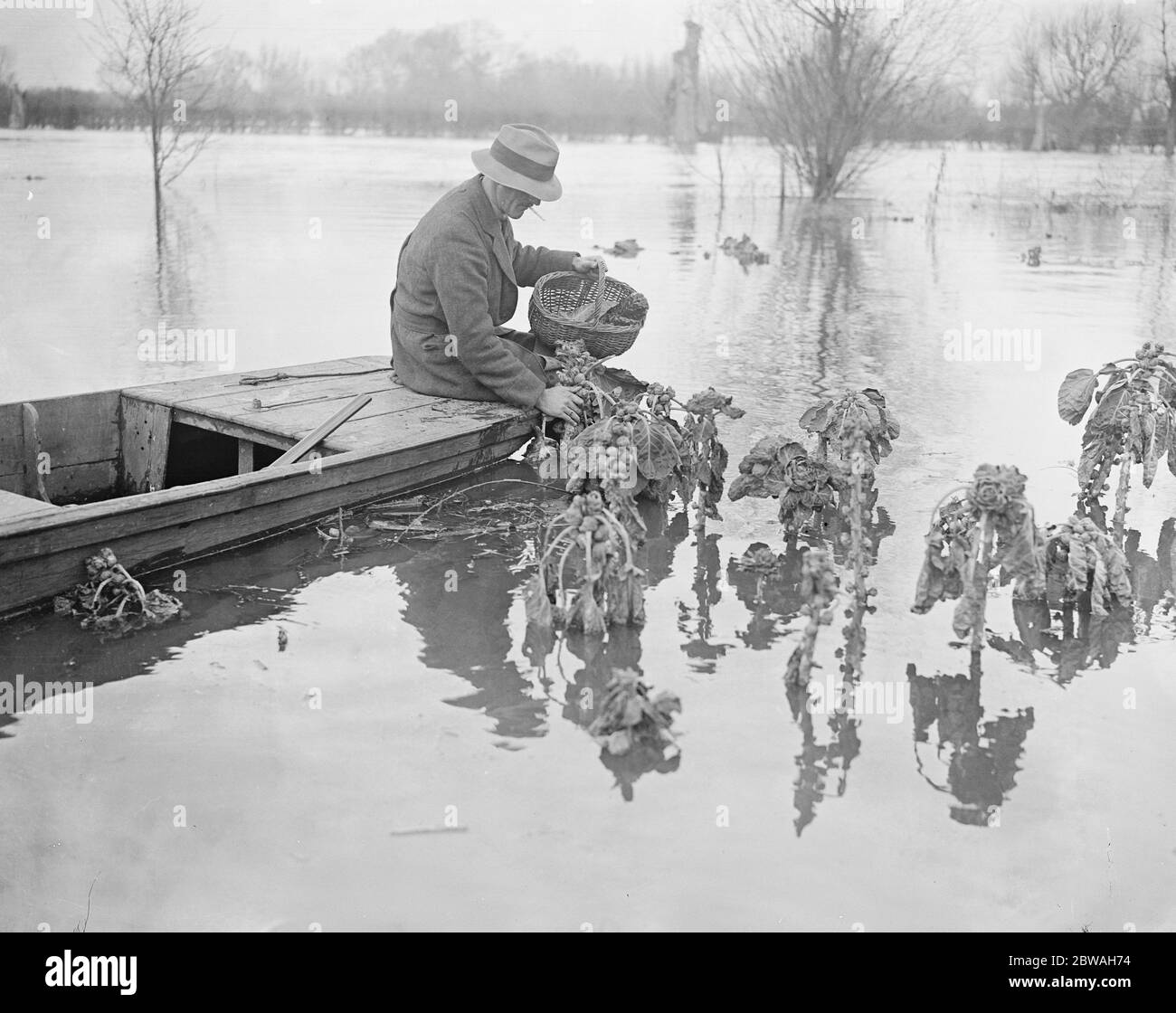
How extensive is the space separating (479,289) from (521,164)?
0.63 meters

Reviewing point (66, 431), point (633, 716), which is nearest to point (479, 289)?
point (66, 431)

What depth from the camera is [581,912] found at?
3037 millimetres

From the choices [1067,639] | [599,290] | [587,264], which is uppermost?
[587,264]

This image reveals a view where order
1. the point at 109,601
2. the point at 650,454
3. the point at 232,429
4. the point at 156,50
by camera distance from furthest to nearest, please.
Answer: the point at 156,50
the point at 232,429
the point at 650,454
the point at 109,601

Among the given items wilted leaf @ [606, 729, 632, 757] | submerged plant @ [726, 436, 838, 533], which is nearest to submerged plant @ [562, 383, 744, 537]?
submerged plant @ [726, 436, 838, 533]

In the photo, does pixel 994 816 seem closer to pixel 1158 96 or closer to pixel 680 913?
pixel 680 913

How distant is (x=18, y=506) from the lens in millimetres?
4570

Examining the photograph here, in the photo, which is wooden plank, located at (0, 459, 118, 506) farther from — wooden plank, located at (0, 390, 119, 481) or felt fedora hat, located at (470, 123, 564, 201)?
felt fedora hat, located at (470, 123, 564, 201)

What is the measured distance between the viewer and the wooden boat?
179 inches

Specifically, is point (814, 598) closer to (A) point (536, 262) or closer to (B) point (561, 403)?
(B) point (561, 403)

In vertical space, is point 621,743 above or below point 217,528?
below

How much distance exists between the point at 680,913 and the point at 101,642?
7.93 ft

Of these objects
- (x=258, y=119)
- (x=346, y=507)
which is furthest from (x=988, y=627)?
(x=258, y=119)

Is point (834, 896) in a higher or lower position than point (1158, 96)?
lower
